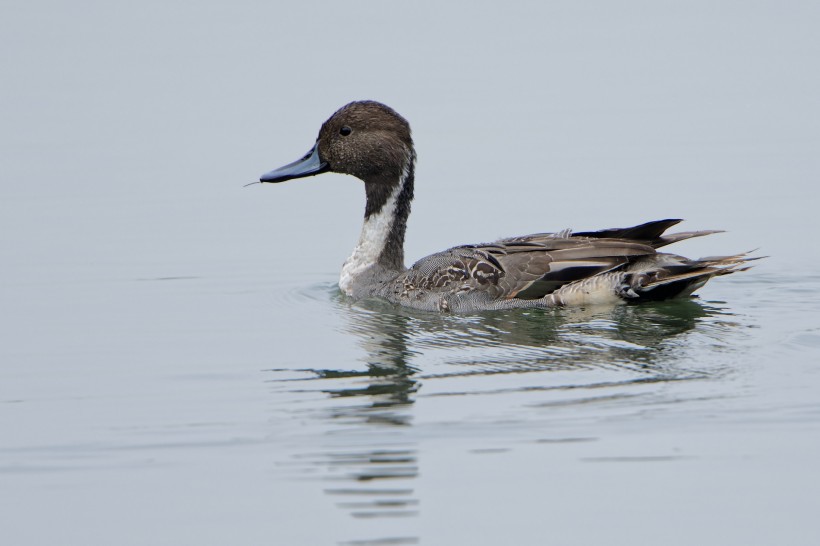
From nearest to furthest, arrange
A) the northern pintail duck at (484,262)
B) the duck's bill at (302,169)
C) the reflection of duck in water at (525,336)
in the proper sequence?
1. the reflection of duck in water at (525,336)
2. the northern pintail duck at (484,262)
3. the duck's bill at (302,169)

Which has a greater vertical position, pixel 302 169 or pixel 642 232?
pixel 302 169

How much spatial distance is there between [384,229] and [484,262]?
154cm

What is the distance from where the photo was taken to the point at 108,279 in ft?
43.5

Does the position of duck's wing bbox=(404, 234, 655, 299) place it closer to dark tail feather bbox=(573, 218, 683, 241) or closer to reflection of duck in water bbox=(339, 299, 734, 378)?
dark tail feather bbox=(573, 218, 683, 241)

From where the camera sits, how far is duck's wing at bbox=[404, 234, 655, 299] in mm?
11023

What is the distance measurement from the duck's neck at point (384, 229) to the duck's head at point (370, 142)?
4 centimetres

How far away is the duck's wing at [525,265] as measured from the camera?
36.2ft

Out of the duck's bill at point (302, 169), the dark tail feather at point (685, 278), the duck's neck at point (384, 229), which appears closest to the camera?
the dark tail feather at point (685, 278)

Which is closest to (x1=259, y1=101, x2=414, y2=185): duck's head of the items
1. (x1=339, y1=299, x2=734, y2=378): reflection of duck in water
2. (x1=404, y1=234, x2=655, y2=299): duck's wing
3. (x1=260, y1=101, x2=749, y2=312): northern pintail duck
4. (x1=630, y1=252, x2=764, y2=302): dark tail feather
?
(x1=260, y1=101, x2=749, y2=312): northern pintail duck

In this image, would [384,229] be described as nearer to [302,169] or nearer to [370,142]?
[370,142]

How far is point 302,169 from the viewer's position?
42.9 feet

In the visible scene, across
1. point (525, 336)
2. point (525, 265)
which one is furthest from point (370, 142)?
point (525, 336)

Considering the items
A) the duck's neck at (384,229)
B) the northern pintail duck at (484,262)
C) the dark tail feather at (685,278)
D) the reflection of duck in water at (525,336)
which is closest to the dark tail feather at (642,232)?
the northern pintail duck at (484,262)

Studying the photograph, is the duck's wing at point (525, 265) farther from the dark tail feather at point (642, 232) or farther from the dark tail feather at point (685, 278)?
the dark tail feather at point (685, 278)
